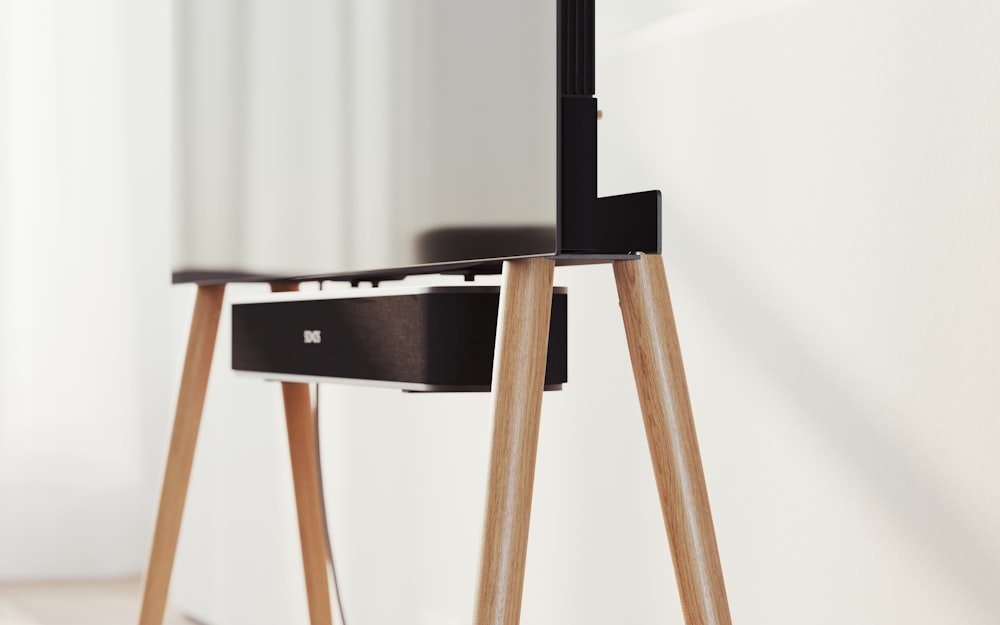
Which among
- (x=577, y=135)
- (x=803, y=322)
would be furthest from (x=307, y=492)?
(x=577, y=135)

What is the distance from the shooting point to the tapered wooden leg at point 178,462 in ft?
5.90

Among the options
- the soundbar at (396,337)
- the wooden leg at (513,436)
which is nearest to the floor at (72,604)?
the soundbar at (396,337)

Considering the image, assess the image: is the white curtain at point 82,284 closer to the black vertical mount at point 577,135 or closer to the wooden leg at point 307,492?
the wooden leg at point 307,492

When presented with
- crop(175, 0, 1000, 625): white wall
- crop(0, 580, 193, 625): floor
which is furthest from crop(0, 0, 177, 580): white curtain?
crop(175, 0, 1000, 625): white wall

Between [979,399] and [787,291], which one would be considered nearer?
[979,399]

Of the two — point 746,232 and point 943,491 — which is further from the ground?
point 746,232

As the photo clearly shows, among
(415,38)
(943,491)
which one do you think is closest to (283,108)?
(415,38)

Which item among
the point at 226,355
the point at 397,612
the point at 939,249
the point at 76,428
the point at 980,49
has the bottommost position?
the point at 397,612

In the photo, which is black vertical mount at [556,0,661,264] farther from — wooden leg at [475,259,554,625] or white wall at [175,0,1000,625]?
white wall at [175,0,1000,625]

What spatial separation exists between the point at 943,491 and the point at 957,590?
0.10 m

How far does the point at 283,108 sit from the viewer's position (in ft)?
5.66

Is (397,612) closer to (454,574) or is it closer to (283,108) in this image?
(454,574)

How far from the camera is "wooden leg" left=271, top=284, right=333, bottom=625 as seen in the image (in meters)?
1.89

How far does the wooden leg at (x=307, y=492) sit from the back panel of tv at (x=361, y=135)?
0.63ft
